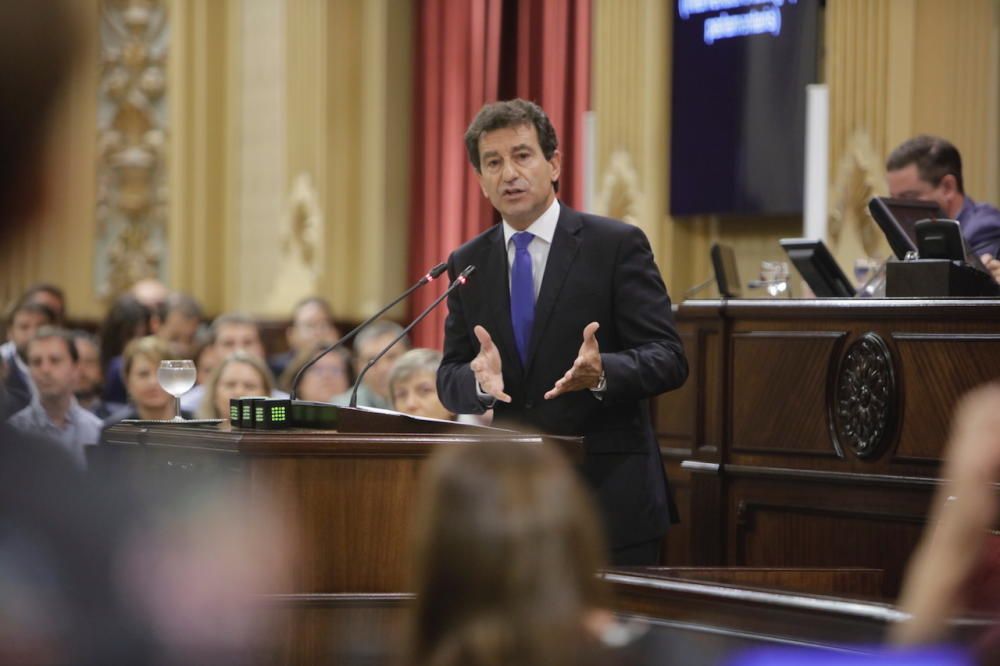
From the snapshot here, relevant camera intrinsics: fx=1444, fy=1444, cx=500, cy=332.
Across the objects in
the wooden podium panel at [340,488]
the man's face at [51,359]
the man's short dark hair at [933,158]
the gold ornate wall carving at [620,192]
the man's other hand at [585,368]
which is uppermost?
the gold ornate wall carving at [620,192]

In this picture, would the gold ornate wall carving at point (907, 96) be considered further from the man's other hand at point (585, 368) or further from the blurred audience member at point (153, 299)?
the man's other hand at point (585, 368)

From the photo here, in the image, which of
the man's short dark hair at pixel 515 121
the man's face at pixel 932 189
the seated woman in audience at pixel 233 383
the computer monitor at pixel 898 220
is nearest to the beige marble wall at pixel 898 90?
the man's face at pixel 932 189

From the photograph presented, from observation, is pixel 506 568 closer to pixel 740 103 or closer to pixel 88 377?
pixel 88 377

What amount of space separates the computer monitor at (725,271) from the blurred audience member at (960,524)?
11.8 ft

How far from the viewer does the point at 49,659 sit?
0.50m

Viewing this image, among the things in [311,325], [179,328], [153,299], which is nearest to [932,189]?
[311,325]

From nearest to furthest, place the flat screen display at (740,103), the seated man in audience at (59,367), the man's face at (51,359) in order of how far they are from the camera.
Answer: the seated man in audience at (59,367) → the man's face at (51,359) → the flat screen display at (740,103)

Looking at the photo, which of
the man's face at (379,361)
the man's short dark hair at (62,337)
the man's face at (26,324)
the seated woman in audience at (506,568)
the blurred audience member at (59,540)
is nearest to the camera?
the blurred audience member at (59,540)

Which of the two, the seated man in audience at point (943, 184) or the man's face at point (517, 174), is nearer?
the man's face at point (517, 174)

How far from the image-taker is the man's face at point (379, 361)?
6.10 metres

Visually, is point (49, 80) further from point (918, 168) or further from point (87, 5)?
point (918, 168)

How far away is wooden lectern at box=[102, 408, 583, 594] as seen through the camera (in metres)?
2.54

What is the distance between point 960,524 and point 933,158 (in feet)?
11.8

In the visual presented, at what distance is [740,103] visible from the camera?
7.06 m
